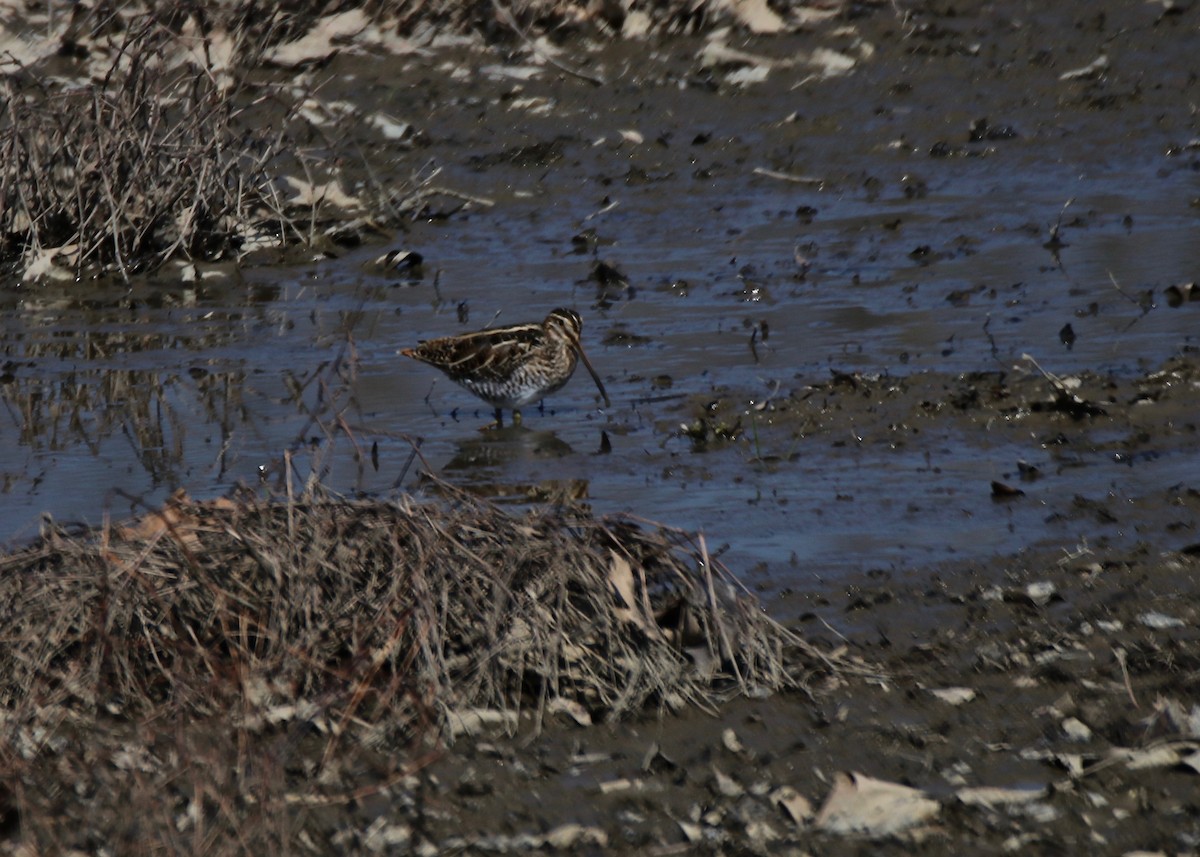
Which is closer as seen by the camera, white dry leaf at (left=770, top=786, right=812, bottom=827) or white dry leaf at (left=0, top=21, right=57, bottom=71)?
white dry leaf at (left=770, top=786, right=812, bottom=827)

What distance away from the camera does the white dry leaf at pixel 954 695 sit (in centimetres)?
498

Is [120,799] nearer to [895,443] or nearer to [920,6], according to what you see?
[895,443]

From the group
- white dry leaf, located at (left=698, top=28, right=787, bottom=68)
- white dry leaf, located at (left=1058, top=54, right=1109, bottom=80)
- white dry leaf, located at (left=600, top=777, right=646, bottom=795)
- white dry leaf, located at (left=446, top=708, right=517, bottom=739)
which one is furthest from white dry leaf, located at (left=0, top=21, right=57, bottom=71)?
white dry leaf, located at (left=600, top=777, right=646, bottom=795)

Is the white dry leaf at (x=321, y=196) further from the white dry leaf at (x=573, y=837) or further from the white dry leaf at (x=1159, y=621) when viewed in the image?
the white dry leaf at (x=573, y=837)

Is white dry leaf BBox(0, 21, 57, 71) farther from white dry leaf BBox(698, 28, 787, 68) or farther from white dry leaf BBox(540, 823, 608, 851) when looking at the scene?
white dry leaf BBox(540, 823, 608, 851)

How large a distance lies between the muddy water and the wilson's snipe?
0.63 ft

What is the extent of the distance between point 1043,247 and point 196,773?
7572 mm

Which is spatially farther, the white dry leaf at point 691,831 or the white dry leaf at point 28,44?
the white dry leaf at point 28,44

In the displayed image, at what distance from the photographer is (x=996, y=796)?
4.45 metres

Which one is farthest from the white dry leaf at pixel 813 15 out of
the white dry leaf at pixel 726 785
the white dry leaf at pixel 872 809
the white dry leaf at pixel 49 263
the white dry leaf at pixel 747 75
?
the white dry leaf at pixel 872 809

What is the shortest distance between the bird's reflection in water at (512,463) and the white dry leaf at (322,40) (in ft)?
23.2

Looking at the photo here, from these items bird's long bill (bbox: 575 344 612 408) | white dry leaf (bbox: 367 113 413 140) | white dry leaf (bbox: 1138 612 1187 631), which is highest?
white dry leaf (bbox: 367 113 413 140)

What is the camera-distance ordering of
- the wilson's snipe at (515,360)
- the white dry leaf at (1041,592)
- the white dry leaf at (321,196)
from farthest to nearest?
the white dry leaf at (321,196) < the wilson's snipe at (515,360) < the white dry leaf at (1041,592)

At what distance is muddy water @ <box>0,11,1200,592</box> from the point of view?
696 centimetres
